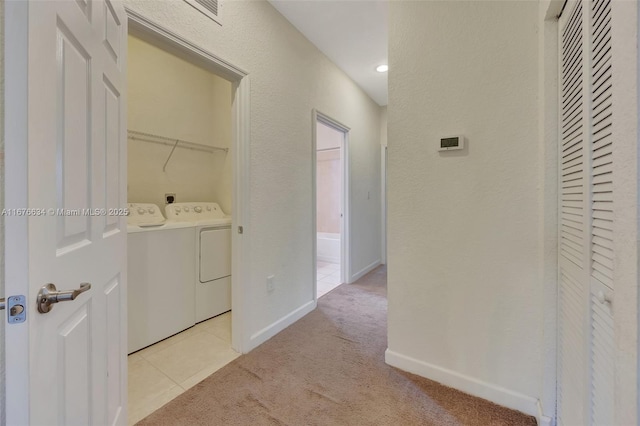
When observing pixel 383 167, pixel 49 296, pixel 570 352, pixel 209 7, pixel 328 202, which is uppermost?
pixel 209 7

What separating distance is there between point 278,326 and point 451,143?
74.1 inches

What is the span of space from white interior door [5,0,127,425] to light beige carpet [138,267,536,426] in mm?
477

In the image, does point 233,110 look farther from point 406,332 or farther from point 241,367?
point 406,332

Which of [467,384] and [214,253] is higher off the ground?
[214,253]

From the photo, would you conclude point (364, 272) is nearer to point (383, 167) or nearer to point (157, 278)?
point (383, 167)

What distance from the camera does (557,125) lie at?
1.22m

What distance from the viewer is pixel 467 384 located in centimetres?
154

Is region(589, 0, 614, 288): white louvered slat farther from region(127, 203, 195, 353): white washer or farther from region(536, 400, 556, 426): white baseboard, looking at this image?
region(127, 203, 195, 353): white washer

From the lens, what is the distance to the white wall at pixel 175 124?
2627mm

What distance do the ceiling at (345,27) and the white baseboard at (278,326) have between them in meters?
2.59

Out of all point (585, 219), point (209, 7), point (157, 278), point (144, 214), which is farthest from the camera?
point (144, 214)

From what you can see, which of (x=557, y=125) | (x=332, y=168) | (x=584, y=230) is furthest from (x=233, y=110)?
(x=332, y=168)

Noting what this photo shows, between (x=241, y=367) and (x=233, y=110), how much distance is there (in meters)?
1.79

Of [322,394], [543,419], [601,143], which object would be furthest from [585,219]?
[322,394]
